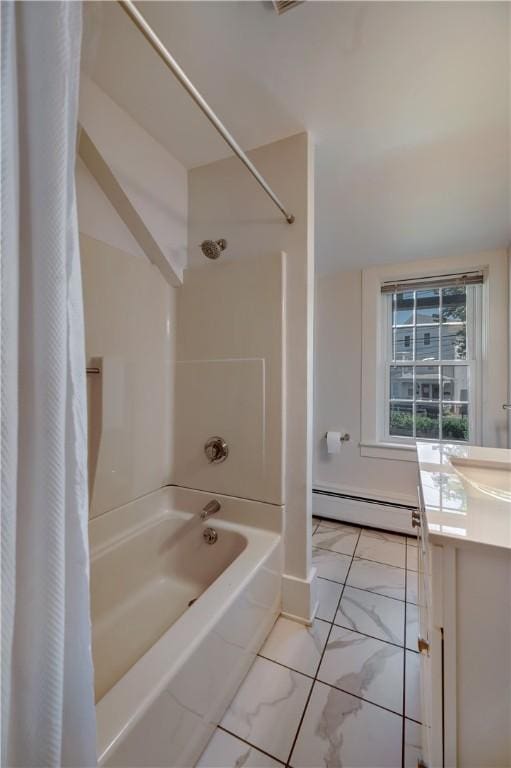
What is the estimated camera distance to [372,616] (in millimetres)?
1432

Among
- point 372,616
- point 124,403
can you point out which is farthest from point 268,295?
point 372,616

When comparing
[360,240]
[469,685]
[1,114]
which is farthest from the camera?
[360,240]

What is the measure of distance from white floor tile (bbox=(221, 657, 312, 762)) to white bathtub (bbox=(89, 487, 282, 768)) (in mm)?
53

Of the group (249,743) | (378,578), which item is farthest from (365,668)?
(378,578)

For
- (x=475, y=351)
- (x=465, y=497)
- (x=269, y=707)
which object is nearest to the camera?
(x=465, y=497)

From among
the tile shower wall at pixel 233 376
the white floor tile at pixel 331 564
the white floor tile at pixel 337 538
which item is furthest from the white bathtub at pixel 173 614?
the white floor tile at pixel 337 538

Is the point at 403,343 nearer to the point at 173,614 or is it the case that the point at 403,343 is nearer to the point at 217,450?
the point at 217,450

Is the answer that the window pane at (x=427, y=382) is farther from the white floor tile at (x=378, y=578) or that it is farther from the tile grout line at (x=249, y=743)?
the tile grout line at (x=249, y=743)

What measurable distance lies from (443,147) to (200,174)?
47.5 inches

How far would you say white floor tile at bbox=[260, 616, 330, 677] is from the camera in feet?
3.90

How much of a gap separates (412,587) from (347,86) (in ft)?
7.82

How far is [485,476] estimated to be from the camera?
1.04 meters

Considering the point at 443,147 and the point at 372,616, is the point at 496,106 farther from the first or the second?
the point at 372,616

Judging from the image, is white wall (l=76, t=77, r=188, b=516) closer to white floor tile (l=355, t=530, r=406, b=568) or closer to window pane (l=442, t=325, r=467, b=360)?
white floor tile (l=355, t=530, r=406, b=568)
